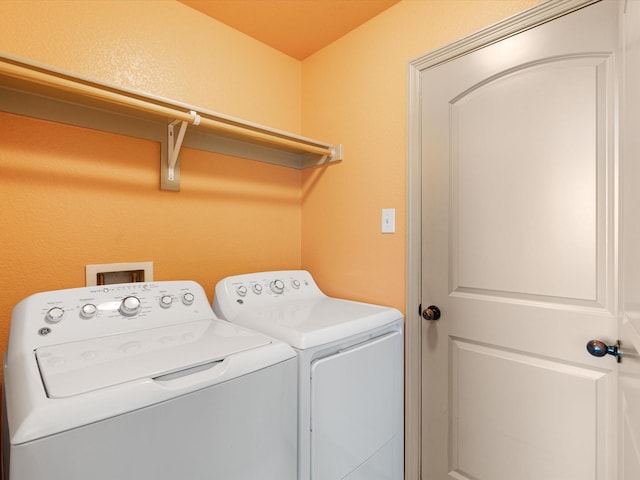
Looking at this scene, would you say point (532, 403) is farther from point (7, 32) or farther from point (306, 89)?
point (7, 32)

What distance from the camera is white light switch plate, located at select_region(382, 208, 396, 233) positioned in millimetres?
1608

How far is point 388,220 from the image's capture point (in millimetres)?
1630

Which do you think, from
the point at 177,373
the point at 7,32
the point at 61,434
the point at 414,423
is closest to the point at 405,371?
the point at 414,423

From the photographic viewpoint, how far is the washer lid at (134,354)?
0.76 m

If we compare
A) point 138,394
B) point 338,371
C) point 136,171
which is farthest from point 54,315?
point 338,371

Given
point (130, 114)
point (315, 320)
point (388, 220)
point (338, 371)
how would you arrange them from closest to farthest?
point (338, 371) < point (315, 320) < point (130, 114) < point (388, 220)

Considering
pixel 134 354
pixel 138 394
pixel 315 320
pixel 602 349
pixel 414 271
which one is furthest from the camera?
pixel 414 271

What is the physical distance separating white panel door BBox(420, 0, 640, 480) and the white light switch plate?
7.3 inches

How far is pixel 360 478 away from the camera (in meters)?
1.26

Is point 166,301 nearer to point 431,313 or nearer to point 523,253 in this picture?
point 431,313

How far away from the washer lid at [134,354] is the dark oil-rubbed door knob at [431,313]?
29.9 inches

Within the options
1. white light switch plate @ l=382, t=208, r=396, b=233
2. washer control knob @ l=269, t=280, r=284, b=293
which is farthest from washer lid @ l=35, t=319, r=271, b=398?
white light switch plate @ l=382, t=208, r=396, b=233

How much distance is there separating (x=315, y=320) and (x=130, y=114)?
118 cm

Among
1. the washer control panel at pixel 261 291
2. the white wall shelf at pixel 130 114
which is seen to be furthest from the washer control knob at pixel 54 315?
the white wall shelf at pixel 130 114
